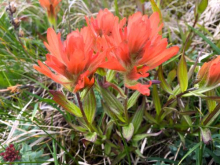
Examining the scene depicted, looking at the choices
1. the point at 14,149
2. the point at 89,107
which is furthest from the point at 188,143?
the point at 14,149

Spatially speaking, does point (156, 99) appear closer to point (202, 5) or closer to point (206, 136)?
point (206, 136)

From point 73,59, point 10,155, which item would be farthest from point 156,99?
point 10,155

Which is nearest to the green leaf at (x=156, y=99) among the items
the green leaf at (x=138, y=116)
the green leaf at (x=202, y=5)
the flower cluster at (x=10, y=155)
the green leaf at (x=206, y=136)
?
the green leaf at (x=138, y=116)

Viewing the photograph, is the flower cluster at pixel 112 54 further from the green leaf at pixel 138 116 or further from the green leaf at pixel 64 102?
the green leaf at pixel 138 116

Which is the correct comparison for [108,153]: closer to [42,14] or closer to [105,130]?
[105,130]

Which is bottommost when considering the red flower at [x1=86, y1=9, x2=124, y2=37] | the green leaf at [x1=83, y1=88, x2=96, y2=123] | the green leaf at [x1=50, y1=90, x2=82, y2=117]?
the green leaf at [x1=83, y1=88, x2=96, y2=123]

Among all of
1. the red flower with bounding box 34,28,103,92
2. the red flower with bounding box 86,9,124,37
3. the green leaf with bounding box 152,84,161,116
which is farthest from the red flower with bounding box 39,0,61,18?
the green leaf with bounding box 152,84,161,116

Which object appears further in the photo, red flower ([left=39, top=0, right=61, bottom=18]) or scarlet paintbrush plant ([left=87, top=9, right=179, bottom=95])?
red flower ([left=39, top=0, right=61, bottom=18])

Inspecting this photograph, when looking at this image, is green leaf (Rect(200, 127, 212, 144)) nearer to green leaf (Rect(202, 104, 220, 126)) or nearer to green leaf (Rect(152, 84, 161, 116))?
green leaf (Rect(202, 104, 220, 126))

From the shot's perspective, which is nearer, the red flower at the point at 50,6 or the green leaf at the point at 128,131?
the green leaf at the point at 128,131
